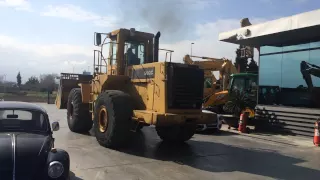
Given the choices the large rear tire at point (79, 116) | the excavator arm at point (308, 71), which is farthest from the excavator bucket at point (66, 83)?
the excavator arm at point (308, 71)

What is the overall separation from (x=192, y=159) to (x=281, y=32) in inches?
288

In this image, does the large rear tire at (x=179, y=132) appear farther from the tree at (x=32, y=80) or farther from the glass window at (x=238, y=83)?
the tree at (x=32, y=80)

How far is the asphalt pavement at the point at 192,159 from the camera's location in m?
7.04

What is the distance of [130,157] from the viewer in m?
8.43

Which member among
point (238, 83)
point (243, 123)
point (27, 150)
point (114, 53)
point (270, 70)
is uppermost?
point (114, 53)

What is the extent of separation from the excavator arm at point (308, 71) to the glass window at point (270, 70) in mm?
1138

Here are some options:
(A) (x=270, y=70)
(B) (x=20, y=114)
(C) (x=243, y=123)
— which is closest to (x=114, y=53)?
(B) (x=20, y=114)

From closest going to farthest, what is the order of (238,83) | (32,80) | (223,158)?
(223,158) < (238,83) < (32,80)

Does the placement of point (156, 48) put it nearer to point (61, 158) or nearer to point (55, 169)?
point (61, 158)

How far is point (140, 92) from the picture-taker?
9820 millimetres

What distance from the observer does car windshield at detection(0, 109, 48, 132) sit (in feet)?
19.3

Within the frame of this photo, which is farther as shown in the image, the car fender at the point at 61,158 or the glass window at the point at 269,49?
the glass window at the point at 269,49

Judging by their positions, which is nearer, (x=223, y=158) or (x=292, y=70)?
(x=223, y=158)

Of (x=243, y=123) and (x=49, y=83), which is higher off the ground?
(x=49, y=83)
